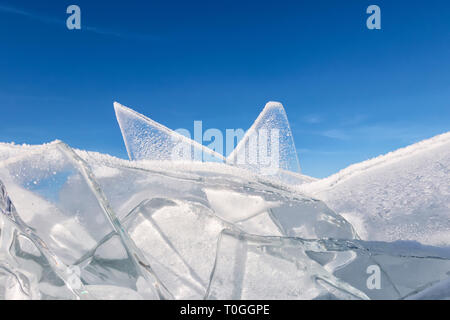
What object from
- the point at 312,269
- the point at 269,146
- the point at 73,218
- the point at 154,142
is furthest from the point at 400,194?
the point at 154,142

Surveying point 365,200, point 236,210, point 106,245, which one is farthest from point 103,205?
point 365,200

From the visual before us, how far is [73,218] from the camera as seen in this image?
920mm

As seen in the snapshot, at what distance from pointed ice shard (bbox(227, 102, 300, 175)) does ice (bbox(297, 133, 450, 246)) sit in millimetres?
565

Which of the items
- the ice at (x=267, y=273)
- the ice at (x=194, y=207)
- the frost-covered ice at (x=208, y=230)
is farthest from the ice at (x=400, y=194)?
the ice at (x=267, y=273)

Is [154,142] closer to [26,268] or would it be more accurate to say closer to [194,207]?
[194,207]

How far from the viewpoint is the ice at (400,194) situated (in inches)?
42.4

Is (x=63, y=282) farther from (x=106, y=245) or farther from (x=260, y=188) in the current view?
(x=260, y=188)

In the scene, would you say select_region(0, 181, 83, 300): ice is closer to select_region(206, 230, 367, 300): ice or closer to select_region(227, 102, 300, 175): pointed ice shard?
select_region(206, 230, 367, 300): ice

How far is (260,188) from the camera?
3.53 feet

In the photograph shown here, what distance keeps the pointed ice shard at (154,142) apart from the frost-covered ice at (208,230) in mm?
516

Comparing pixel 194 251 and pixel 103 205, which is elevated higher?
pixel 103 205

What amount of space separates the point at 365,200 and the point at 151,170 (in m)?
0.66

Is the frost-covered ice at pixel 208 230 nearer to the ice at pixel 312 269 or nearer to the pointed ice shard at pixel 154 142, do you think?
the ice at pixel 312 269
